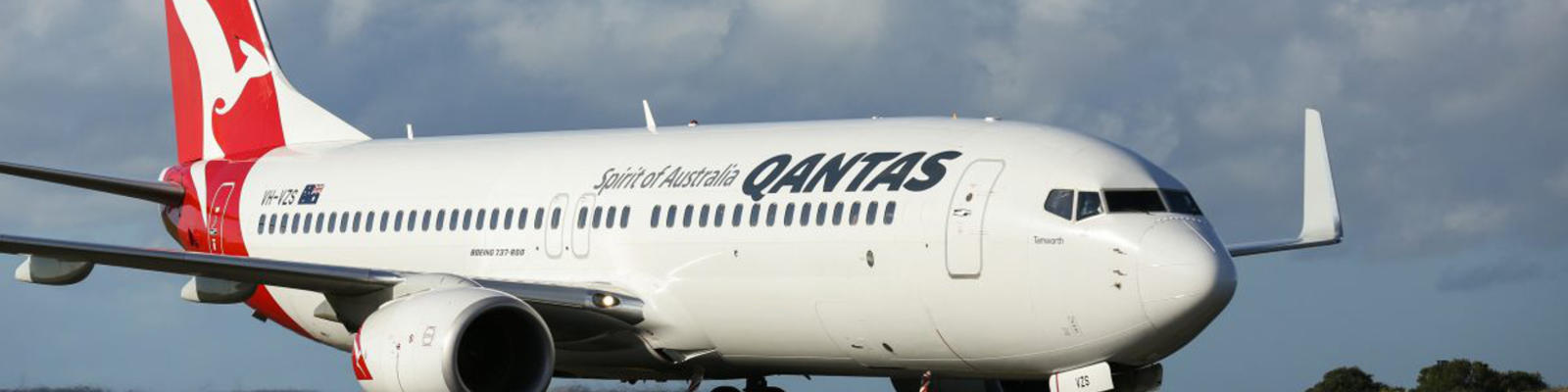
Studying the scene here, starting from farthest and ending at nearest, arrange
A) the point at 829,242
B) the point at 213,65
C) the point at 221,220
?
1. the point at 213,65
2. the point at 221,220
3. the point at 829,242

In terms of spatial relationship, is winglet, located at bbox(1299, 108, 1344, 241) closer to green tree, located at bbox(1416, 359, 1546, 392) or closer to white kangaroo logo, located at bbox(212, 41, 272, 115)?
green tree, located at bbox(1416, 359, 1546, 392)

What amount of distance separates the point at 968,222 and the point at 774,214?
253 centimetres

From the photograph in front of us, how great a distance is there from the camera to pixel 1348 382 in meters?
29.4

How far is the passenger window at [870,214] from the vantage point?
2066 cm

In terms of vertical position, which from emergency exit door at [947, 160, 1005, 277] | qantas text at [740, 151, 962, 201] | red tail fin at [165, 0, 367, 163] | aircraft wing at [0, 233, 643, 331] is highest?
red tail fin at [165, 0, 367, 163]

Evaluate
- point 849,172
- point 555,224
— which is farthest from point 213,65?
point 849,172

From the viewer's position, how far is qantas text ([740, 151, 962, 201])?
20688 mm

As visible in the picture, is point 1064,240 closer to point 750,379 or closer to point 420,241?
point 750,379

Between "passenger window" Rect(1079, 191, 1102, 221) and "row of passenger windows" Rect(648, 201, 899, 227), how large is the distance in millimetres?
1859

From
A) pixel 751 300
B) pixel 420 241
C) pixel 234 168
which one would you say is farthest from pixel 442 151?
pixel 751 300

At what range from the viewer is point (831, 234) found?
21.0m

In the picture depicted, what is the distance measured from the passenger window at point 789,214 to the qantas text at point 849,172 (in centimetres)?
18

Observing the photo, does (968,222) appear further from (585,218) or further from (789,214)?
(585,218)

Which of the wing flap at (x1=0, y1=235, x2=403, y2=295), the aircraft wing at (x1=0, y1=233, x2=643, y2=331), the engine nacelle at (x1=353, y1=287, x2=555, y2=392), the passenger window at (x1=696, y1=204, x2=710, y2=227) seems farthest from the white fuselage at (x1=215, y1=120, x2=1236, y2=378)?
the wing flap at (x1=0, y1=235, x2=403, y2=295)
